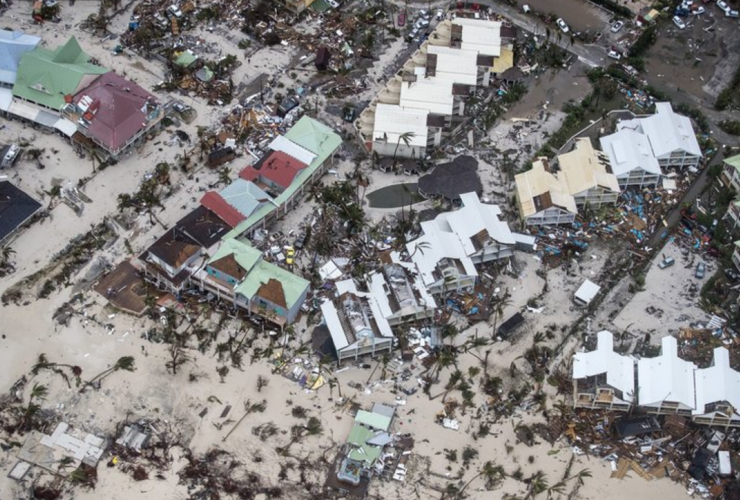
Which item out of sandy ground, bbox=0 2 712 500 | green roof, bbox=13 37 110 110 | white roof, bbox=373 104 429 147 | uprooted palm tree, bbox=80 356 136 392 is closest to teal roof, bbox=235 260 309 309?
sandy ground, bbox=0 2 712 500

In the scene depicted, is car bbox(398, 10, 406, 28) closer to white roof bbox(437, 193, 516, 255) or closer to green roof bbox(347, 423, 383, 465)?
white roof bbox(437, 193, 516, 255)

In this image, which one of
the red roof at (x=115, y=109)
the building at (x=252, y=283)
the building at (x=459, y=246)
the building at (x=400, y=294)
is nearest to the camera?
the building at (x=252, y=283)

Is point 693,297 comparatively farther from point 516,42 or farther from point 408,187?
point 516,42

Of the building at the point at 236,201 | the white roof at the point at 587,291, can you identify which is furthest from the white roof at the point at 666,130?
the building at the point at 236,201

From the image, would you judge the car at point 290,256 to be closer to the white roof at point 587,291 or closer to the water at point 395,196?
the water at point 395,196

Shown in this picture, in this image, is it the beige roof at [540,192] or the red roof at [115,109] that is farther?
the red roof at [115,109]
